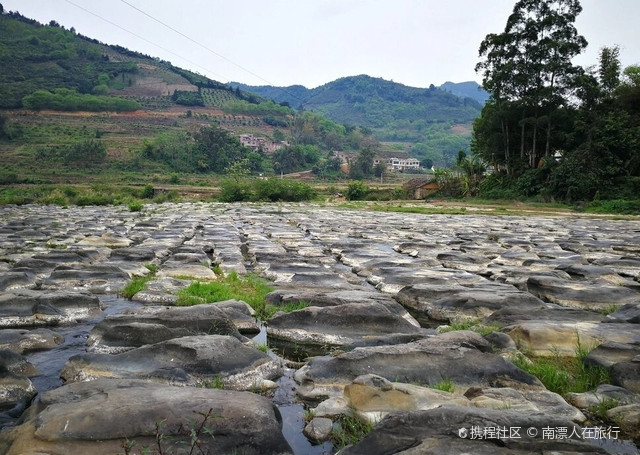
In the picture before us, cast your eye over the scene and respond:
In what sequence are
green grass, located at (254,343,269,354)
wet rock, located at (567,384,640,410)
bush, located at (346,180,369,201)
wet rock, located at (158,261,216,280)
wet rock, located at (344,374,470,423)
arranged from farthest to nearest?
bush, located at (346,180,369,201)
wet rock, located at (158,261,216,280)
green grass, located at (254,343,269,354)
wet rock, located at (567,384,640,410)
wet rock, located at (344,374,470,423)

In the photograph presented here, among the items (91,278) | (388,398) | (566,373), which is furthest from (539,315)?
(91,278)

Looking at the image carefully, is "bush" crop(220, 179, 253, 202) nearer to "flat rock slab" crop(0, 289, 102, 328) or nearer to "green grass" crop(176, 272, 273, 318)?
"green grass" crop(176, 272, 273, 318)

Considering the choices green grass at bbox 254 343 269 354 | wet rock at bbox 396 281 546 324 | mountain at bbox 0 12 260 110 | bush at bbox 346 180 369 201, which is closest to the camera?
green grass at bbox 254 343 269 354

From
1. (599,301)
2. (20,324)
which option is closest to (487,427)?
(599,301)

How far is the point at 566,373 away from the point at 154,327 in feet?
12.9

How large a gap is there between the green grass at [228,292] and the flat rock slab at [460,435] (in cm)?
345

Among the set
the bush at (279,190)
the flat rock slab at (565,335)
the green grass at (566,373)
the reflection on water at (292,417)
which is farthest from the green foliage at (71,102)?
the green grass at (566,373)

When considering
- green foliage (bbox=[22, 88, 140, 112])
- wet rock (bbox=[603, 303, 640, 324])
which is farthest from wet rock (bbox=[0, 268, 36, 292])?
green foliage (bbox=[22, 88, 140, 112])

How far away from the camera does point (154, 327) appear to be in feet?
15.4

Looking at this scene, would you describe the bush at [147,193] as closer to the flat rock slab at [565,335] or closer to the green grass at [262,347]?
the green grass at [262,347]

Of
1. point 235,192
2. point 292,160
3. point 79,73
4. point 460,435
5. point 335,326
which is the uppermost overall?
point 79,73

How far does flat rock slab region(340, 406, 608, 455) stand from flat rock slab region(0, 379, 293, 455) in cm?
64

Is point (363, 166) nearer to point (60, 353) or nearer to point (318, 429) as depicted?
point (60, 353)

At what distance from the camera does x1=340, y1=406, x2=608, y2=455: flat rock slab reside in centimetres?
255
